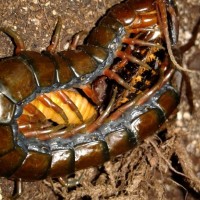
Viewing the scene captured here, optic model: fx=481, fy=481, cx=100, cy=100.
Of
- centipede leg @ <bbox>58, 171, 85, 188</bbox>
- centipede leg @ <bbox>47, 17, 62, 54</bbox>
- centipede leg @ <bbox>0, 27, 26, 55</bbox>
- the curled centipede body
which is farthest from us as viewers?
centipede leg @ <bbox>58, 171, 85, 188</bbox>

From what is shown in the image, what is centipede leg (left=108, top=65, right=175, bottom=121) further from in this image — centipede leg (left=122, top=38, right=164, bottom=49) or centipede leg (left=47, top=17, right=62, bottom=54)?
centipede leg (left=47, top=17, right=62, bottom=54)

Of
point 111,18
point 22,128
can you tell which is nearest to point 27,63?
point 22,128

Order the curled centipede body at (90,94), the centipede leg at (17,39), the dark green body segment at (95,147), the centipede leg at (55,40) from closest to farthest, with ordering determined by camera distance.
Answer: the curled centipede body at (90,94) < the dark green body segment at (95,147) < the centipede leg at (17,39) < the centipede leg at (55,40)

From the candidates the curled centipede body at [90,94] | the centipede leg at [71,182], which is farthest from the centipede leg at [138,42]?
the centipede leg at [71,182]

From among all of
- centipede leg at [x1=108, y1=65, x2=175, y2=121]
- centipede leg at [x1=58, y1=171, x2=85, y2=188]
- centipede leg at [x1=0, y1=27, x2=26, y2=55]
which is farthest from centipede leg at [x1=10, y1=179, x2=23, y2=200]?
centipede leg at [x1=0, y1=27, x2=26, y2=55]

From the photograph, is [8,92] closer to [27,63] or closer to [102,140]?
[27,63]

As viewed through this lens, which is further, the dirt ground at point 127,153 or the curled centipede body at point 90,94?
the dirt ground at point 127,153

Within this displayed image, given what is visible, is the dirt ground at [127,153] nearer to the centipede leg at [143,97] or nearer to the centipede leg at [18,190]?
the centipede leg at [18,190]
